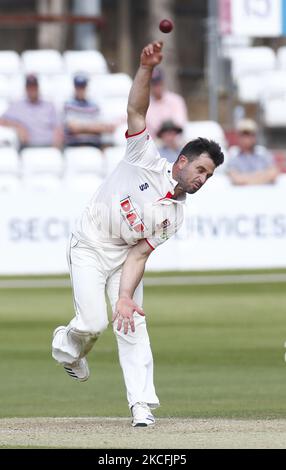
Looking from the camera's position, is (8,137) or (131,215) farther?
(8,137)

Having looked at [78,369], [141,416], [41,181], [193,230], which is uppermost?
[41,181]

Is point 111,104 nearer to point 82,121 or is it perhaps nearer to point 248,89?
point 82,121

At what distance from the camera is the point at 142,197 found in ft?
22.9

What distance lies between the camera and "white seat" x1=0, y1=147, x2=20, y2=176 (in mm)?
16375

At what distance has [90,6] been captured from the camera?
20219mm

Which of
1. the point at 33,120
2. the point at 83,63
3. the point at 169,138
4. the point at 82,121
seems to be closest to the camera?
the point at 169,138

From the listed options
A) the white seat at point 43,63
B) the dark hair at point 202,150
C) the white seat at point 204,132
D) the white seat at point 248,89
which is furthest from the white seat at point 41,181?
the dark hair at point 202,150

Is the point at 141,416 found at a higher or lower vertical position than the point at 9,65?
lower

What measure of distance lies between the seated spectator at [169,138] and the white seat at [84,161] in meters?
1.08

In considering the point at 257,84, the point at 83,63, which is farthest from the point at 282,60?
the point at 83,63

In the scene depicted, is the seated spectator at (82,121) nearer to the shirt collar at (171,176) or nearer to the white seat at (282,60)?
the white seat at (282,60)

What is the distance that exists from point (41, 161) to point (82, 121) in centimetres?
76

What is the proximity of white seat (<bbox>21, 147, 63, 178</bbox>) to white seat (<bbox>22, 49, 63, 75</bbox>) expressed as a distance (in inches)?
97.7
